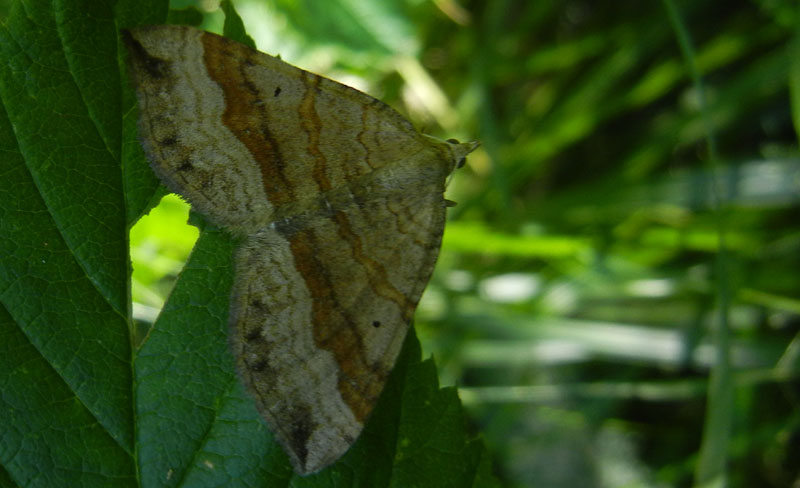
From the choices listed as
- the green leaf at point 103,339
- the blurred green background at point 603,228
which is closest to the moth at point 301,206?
the green leaf at point 103,339

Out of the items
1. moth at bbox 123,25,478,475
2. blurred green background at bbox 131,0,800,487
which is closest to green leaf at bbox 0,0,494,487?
moth at bbox 123,25,478,475

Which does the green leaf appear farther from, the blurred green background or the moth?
the blurred green background

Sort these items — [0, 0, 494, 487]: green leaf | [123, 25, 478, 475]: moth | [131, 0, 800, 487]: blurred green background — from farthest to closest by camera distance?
[131, 0, 800, 487]: blurred green background < [123, 25, 478, 475]: moth < [0, 0, 494, 487]: green leaf

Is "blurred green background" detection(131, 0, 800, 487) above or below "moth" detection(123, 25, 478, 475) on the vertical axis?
above

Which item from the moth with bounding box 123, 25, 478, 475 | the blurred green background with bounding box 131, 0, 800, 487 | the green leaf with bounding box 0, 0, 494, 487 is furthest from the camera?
the blurred green background with bounding box 131, 0, 800, 487

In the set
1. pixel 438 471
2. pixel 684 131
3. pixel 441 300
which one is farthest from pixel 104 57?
pixel 684 131

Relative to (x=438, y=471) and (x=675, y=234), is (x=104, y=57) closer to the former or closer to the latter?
Answer: (x=438, y=471)

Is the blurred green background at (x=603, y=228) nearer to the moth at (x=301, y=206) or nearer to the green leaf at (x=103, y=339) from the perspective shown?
the moth at (x=301, y=206)
